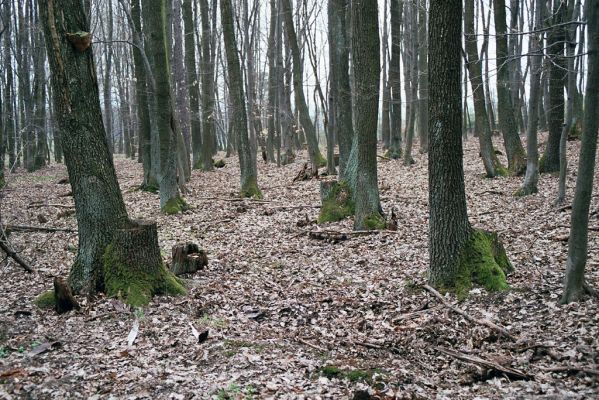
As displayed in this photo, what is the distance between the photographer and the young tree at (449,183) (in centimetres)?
635

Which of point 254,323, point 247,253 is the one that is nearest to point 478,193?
point 247,253

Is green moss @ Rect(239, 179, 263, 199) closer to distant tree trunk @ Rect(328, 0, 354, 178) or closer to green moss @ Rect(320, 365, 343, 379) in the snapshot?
distant tree trunk @ Rect(328, 0, 354, 178)

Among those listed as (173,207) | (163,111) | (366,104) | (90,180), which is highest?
(163,111)

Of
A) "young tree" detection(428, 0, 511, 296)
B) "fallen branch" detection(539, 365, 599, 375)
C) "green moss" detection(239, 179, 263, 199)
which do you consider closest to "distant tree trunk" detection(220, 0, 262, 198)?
"green moss" detection(239, 179, 263, 199)

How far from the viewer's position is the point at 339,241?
32.4 feet

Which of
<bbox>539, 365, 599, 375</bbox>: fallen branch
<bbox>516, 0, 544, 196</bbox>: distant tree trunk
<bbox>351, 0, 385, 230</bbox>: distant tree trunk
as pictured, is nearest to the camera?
<bbox>539, 365, 599, 375</bbox>: fallen branch

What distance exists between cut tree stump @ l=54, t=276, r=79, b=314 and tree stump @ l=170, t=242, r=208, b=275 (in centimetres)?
196

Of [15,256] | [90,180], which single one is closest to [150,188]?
[15,256]

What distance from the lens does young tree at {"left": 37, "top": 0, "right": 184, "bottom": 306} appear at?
20.6ft

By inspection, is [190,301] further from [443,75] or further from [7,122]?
[7,122]

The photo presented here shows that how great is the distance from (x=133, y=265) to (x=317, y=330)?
8.60 feet

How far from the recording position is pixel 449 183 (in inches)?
257

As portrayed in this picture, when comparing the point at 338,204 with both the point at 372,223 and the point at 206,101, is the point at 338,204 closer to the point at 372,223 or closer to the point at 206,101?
the point at 372,223

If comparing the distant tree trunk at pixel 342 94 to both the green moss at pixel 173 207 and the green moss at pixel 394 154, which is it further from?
the green moss at pixel 394 154
